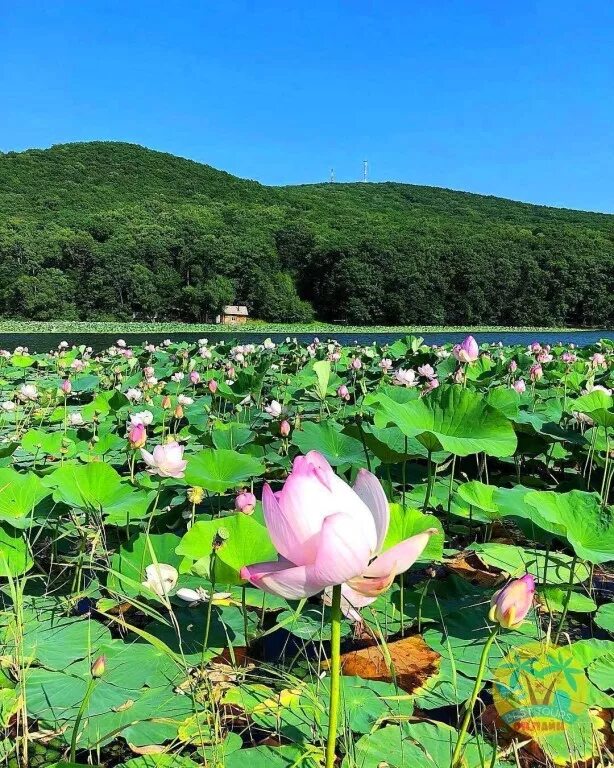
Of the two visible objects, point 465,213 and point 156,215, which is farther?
point 465,213

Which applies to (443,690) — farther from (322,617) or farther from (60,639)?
(60,639)

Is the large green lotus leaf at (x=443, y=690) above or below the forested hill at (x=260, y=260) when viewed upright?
below

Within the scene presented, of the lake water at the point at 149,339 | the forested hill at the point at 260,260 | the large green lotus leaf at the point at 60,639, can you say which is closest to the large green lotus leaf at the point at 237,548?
the large green lotus leaf at the point at 60,639

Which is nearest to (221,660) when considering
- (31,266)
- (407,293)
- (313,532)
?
(313,532)

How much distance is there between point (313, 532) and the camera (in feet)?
1.71

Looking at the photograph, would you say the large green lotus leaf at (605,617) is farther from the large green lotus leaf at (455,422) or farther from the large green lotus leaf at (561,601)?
the large green lotus leaf at (455,422)

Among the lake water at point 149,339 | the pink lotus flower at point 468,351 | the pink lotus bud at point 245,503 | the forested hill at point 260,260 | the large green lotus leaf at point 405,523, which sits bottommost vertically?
the lake water at point 149,339

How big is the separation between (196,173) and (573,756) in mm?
50733

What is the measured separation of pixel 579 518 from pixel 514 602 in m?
0.48

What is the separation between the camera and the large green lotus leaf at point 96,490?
52.9 inches

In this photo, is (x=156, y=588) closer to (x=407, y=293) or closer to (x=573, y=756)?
(x=573, y=756)

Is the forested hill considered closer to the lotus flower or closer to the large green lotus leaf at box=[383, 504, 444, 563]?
the lotus flower

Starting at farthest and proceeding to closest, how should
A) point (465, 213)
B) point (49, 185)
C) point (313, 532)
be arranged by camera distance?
point (465, 213) < point (49, 185) < point (313, 532)

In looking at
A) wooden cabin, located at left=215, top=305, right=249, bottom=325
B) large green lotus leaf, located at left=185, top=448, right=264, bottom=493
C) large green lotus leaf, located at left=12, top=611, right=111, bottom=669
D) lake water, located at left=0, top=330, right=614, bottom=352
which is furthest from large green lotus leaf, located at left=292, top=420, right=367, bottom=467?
wooden cabin, located at left=215, top=305, right=249, bottom=325
